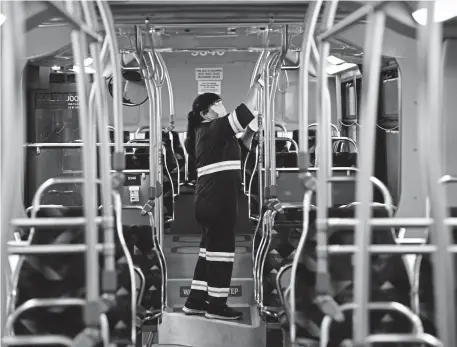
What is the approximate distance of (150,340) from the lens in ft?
18.5

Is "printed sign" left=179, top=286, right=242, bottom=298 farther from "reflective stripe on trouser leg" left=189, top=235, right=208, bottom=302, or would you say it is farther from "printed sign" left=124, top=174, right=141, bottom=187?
"printed sign" left=124, top=174, right=141, bottom=187

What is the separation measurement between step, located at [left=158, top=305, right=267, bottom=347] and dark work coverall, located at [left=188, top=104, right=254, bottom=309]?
0.21 metres

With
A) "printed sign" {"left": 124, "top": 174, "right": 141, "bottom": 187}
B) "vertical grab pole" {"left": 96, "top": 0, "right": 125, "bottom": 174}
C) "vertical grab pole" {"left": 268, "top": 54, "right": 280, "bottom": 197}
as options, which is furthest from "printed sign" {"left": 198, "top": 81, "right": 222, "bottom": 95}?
"vertical grab pole" {"left": 96, "top": 0, "right": 125, "bottom": 174}

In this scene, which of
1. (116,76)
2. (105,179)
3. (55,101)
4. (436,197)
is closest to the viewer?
(436,197)

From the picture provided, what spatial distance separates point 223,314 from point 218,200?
1.02 meters

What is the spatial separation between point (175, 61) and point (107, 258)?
6.86m

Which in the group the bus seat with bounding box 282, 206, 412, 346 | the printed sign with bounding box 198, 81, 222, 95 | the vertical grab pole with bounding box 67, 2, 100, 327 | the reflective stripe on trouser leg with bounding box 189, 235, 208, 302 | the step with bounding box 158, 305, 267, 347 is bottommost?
the step with bounding box 158, 305, 267, 347

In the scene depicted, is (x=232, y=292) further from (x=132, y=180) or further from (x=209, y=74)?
(x=209, y=74)

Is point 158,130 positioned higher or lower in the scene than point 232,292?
higher

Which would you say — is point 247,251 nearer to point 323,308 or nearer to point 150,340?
point 150,340

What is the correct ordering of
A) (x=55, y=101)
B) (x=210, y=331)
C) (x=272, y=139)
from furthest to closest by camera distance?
(x=55, y=101) → (x=210, y=331) → (x=272, y=139)

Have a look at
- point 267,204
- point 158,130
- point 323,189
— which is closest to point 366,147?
point 323,189

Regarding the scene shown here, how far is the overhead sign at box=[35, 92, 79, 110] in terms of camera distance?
29.9 feet

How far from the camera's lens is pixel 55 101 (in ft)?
30.0
